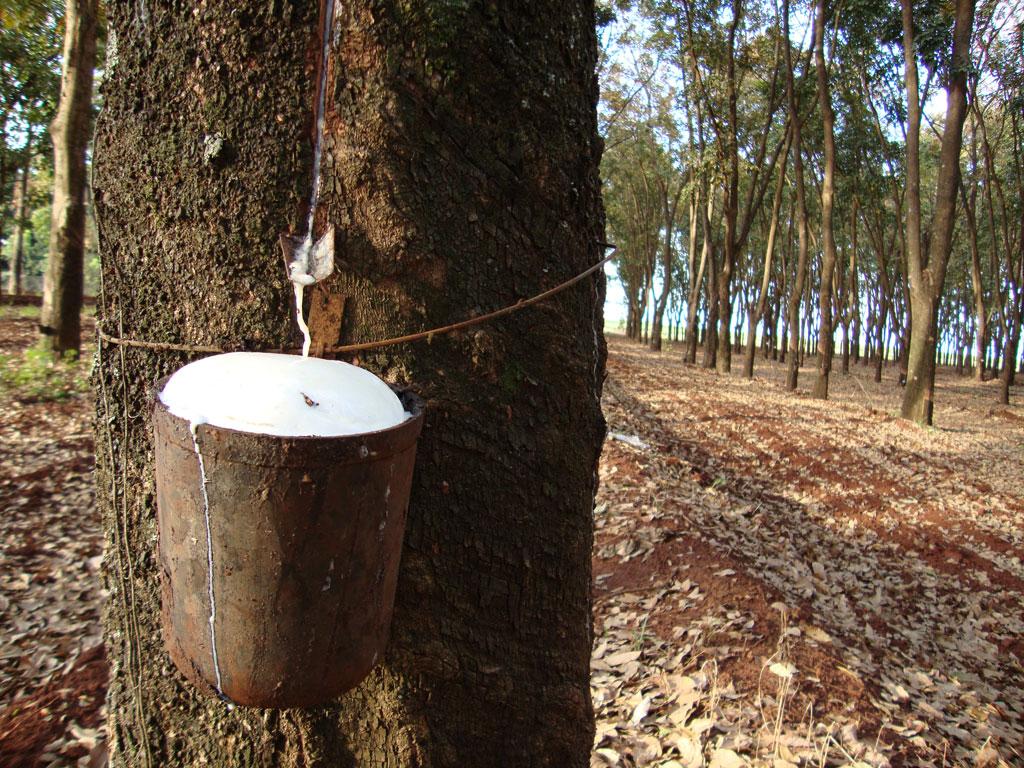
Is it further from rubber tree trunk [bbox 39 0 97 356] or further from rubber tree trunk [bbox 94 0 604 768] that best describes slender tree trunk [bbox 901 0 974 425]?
rubber tree trunk [bbox 39 0 97 356]

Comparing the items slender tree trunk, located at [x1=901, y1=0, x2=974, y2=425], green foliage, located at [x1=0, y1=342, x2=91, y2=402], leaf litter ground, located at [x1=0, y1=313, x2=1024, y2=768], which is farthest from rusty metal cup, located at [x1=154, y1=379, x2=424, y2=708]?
slender tree trunk, located at [x1=901, y1=0, x2=974, y2=425]

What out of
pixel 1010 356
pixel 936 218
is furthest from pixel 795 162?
pixel 1010 356

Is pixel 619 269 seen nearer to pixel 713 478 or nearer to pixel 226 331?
pixel 713 478

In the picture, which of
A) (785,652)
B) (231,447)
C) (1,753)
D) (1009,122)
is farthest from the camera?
(1009,122)

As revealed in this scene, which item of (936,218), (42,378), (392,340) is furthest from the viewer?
(936,218)

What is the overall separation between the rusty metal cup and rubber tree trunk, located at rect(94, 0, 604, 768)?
22 cm

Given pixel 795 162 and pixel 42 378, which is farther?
pixel 795 162

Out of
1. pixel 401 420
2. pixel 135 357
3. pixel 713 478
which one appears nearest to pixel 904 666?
pixel 713 478

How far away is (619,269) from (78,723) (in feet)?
150

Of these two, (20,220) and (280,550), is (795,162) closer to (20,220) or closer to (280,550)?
(280,550)

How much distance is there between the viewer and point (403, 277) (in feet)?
4.56

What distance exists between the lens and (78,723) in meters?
2.83

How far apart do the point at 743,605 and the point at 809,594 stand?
1174 mm

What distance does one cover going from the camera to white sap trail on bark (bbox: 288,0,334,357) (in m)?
1.34
